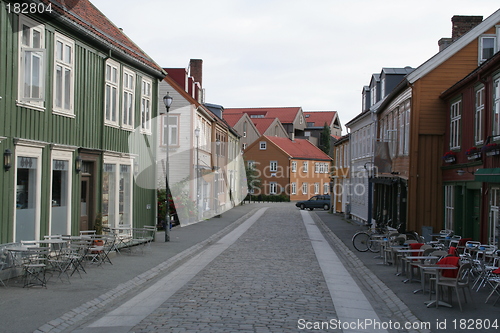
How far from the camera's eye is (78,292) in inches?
424

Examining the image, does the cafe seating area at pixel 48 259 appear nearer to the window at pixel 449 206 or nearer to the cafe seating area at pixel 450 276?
the cafe seating area at pixel 450 276

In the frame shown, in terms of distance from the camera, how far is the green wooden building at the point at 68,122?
12.1m

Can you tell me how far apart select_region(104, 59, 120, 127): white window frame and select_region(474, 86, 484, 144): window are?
10.9 meters

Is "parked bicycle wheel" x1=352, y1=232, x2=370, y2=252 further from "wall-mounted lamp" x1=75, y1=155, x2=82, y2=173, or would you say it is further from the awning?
"wall-mounted lamp" x1=75, y1=155, x2=82, y2=173

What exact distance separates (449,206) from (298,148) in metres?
59.1

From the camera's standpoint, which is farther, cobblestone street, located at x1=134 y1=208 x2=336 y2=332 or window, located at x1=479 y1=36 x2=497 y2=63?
window, located at x1=479 y1=36 x2=497 y2=63

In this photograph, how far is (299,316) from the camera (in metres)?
9.05

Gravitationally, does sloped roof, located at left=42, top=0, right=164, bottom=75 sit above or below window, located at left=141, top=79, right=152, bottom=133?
above

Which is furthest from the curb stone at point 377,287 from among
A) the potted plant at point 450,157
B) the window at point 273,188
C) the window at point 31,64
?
the window at point 273,188

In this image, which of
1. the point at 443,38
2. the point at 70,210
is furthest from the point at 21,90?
the point at 443,38

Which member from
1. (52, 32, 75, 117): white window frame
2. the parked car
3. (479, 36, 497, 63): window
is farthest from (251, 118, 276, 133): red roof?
(52, 32, 75, 117): white window frame

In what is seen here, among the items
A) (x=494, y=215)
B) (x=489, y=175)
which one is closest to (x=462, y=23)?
(x=494, y=215)

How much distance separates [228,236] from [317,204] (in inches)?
1298

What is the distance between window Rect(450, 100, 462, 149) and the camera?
19.0 metres
